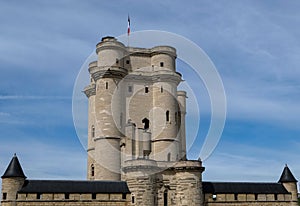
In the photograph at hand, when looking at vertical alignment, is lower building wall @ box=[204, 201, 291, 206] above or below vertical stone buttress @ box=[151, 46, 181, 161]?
below

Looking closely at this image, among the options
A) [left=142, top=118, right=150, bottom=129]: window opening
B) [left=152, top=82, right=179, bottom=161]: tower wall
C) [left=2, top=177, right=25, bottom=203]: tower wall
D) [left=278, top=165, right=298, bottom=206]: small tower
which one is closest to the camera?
[left=2, top=177, right=25, bottom=203]: tower wall

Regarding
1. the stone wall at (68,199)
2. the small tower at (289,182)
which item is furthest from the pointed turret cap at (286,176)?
the stone wall at (68,199)

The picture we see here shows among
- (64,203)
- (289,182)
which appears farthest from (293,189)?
(64,203)

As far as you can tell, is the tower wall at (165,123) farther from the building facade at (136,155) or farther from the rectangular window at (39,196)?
the rectangular window at (39,196)

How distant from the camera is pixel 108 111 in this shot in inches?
1860

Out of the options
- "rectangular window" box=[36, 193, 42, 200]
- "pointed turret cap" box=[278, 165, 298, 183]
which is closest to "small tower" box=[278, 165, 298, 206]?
"pointed turret cap" box=[278, 165, 298, 183]

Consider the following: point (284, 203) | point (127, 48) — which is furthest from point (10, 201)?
Result: point (284, 203)

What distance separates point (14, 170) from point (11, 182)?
103 centimetres

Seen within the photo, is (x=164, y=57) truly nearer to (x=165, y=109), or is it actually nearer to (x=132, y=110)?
(x=165, y=109)

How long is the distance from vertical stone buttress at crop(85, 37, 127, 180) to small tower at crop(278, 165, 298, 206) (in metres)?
16.3

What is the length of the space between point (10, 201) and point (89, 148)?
14255 mm

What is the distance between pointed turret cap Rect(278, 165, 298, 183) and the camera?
45.7 meters

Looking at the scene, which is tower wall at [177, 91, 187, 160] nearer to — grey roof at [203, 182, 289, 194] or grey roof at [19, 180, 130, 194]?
grey roof at [203, 182, 289, 194]

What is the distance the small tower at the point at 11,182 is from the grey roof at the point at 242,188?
653 inches
